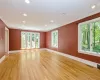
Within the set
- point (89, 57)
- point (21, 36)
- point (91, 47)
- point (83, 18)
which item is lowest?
point (89, 57)

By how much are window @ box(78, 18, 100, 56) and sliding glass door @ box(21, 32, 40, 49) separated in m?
6.51

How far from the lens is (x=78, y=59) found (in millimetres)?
4781

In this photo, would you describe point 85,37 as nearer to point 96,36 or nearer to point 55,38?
point 96,36

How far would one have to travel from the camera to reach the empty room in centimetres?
277

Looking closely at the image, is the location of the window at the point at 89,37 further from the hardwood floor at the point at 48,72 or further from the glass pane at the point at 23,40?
the glass pane at the point at 23,40

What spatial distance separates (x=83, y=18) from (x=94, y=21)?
757 millimetres

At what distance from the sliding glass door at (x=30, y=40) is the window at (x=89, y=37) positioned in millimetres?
6506

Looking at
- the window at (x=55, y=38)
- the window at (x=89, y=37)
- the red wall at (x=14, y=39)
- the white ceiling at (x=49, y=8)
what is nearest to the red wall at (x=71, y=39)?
the window at (x=89, y=37)

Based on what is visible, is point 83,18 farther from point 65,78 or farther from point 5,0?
point 5,0

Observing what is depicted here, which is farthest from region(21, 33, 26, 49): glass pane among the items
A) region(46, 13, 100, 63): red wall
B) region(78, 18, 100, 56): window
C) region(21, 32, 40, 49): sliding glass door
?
region(78, 18, 100, 56): window

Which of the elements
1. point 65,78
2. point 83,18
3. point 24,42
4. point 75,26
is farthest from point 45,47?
point 65,78

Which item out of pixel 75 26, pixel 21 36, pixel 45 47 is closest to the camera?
pixel 75 26

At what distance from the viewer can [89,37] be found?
4.20 metres

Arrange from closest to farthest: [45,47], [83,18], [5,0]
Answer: [5,0] → [83,18] → [45,47]
